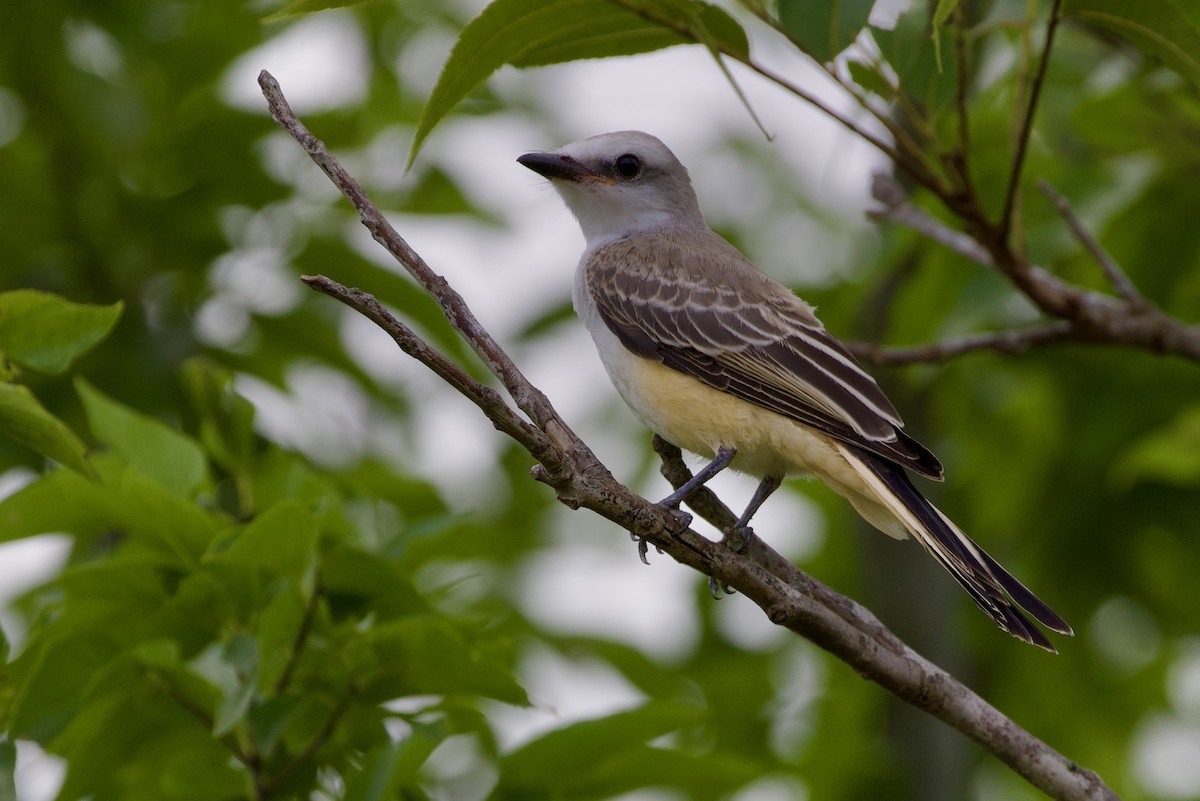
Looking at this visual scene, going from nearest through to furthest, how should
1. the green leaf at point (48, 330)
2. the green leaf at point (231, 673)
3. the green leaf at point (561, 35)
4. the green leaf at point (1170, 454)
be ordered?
the green leaf at point (231, 673), the green leaf at point (48, 330), the green leaf at point (561, 35), the green leaf at point (1170, 454)

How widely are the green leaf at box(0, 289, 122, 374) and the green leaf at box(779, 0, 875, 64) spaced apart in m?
1.95

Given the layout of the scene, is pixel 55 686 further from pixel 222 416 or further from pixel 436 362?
pixel 436 362

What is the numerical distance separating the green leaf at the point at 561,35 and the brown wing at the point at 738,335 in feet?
4.47

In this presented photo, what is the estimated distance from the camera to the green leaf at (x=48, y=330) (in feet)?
11.1

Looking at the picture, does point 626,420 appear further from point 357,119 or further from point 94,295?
point 94,295

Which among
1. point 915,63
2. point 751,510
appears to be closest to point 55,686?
point 751,510

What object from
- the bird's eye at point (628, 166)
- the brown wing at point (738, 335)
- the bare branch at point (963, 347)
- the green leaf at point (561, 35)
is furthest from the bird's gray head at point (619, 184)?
the green leaf at point (561, 35)

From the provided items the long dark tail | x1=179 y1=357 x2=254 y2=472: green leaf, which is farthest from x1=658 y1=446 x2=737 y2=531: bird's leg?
x1=179 y1=357 x2=254 y2=472: green leaf

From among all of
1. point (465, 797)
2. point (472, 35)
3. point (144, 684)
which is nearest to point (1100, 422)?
point (465, 797)

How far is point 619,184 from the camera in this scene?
607 centimetres

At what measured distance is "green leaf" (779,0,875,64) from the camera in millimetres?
3639

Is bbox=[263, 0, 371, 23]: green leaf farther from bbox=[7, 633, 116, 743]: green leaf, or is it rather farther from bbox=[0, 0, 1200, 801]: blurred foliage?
bbox=[7, 633, 116, 743]: green leaf

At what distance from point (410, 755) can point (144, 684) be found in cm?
94

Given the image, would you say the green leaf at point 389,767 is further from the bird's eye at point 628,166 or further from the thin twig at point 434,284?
the bird's eye at point 628,166
